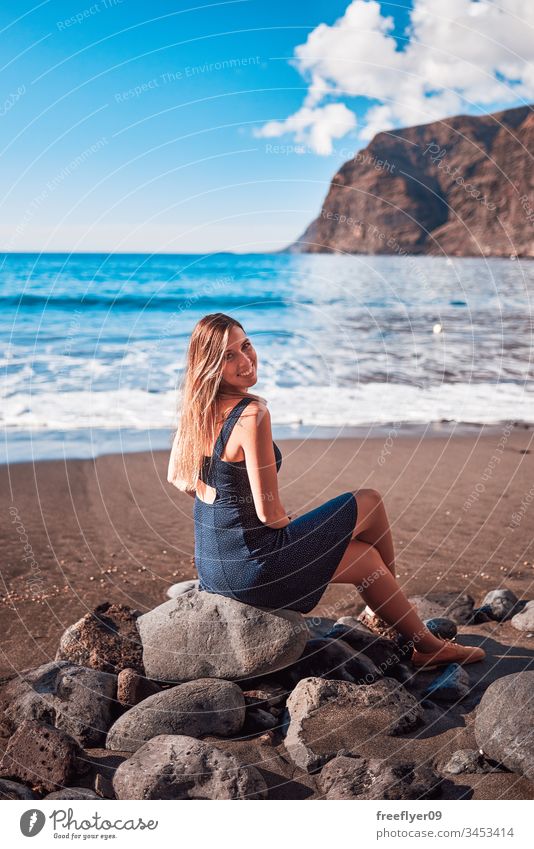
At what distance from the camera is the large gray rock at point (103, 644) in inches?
172

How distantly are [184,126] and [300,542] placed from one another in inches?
342

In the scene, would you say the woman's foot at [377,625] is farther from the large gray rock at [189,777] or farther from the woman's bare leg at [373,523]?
the large gray rock at [189,777]

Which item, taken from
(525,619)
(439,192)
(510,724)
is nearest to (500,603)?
(525,619)

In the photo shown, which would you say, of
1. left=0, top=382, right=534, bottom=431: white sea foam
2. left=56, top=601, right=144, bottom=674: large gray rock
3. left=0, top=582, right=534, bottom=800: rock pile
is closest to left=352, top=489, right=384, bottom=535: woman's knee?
left=0, top=582, right=534, bottom=800: rock pile

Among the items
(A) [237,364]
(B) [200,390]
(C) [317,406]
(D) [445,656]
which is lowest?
(D) [445,656]

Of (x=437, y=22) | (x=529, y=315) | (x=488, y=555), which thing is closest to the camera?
(x=488, y=555)

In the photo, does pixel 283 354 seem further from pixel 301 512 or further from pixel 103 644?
pixel 103 644

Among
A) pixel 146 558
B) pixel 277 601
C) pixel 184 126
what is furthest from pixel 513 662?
pixel 184 126

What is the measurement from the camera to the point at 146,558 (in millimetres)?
6277

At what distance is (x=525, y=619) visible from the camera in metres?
5.04

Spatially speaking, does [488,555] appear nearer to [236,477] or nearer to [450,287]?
[236,477]

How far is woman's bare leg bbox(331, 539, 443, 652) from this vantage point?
14.5 feet

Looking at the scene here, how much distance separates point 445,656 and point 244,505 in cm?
155

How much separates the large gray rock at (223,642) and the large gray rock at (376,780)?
0.77m
